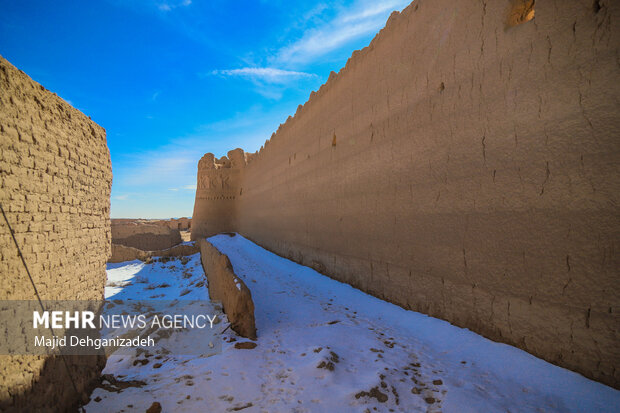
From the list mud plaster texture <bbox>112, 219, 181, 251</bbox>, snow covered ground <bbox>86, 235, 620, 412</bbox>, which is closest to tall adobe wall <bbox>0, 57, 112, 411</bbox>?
snow covered ground <bbox>86, 235, 620, 412</bbox>

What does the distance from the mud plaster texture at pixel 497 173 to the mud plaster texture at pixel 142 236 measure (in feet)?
46.9

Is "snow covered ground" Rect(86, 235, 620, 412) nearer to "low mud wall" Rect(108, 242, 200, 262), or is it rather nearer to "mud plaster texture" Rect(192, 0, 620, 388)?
"mud plaster texture" Rect(192, 0, 620, 388)

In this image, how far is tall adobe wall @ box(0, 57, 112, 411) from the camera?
2.05m

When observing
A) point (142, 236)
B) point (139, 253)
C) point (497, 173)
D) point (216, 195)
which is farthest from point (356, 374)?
point (216, 195)

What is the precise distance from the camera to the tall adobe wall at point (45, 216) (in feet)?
6.72

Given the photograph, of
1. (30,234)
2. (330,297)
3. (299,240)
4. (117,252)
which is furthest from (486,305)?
(117,252)

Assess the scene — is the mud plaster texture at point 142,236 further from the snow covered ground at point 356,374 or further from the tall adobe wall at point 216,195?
the snow covered ground at point 356,374

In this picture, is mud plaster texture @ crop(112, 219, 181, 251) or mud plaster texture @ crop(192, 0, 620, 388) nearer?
mud plaster texture @ crop(192, 0, 620, 388)

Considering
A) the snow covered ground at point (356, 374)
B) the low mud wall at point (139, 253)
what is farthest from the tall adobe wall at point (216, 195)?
the snow covered ground at point (356, 374)

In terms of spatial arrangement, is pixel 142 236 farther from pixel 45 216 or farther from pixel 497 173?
pixel 497 173

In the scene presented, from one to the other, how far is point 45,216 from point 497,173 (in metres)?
4.47

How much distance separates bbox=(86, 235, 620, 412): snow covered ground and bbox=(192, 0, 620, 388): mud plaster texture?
254 mm

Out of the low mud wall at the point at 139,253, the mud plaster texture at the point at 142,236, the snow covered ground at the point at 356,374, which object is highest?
the mud plaster texture at the point at 142,236

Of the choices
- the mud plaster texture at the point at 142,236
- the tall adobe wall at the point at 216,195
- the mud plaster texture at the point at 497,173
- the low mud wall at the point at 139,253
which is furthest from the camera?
the tall adobe wall at the point at 216,195
